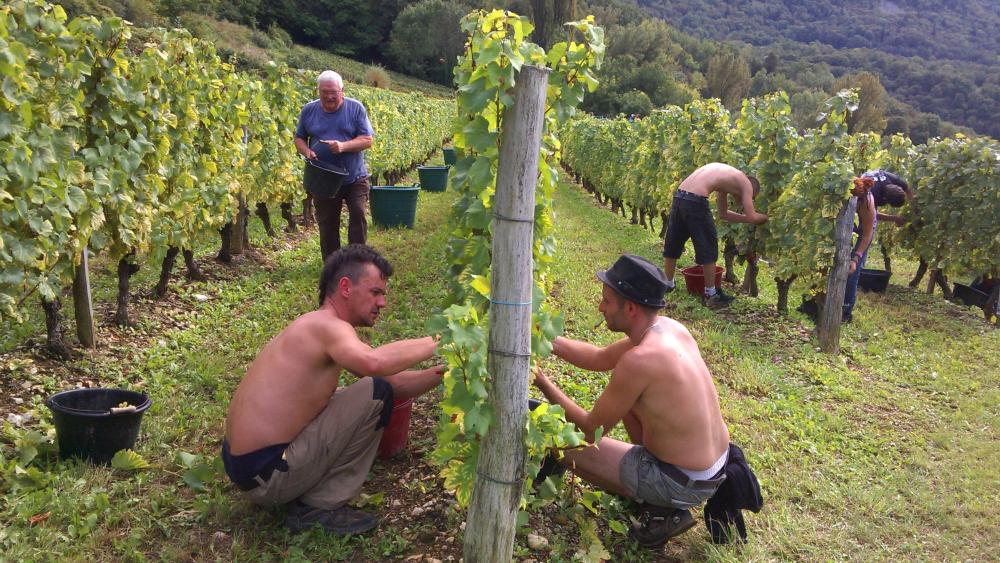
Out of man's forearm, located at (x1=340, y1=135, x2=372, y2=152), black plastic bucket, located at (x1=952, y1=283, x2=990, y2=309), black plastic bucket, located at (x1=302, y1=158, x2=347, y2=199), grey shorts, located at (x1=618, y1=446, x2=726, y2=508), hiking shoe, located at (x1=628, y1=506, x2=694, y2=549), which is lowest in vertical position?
black plastic bucket, located at (x1=952, y1=283, x2=990, y2=309)

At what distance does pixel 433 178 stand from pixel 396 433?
10.9 meters

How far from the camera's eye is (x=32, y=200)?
374 cm

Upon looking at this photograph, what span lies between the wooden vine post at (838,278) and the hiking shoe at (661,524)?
3.92 m

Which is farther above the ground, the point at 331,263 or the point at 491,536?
the point at 331,263

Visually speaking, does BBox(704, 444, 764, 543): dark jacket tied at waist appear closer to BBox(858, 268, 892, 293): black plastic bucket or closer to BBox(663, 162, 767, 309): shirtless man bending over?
BBox(663, 162, 767, 309): shirtless man bending over

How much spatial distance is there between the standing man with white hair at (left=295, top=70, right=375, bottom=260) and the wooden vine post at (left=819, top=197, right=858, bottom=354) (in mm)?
4509

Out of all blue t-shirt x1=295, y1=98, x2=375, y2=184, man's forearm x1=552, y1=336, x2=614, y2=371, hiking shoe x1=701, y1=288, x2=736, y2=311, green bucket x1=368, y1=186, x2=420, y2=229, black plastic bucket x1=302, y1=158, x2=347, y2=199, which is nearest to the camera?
man's forearm x1=552, y1=336, x2=614, y2=371

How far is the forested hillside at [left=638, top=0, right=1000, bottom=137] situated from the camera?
78.2 meters

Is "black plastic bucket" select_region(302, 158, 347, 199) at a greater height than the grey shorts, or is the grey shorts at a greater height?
"black plastic bucket" select_region(302, 158, 347, 199)

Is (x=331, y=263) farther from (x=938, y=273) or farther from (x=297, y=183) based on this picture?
(x=938, y=273)

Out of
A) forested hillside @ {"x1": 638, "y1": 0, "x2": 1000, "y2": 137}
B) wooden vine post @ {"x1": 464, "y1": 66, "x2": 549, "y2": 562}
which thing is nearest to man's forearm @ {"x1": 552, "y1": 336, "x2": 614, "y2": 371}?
wooden vine post @ {"x1": 464, "y1": 66, "x2": 549, "y2": 562}

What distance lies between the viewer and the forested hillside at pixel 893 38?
78188 mm

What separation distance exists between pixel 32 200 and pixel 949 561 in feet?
17.0

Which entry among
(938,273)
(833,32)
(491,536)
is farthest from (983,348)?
(833,32)
